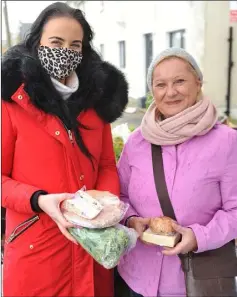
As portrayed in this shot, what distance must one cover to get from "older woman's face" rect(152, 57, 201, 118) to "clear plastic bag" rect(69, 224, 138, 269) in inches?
24.1

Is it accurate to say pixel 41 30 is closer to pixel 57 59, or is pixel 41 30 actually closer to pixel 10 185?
pixel 57 59

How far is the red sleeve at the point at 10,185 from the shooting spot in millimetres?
1615

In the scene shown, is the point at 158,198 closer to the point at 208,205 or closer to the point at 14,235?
the point at 208,205

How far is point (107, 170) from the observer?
6.31 feet

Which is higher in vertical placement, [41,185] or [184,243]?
[41,185]

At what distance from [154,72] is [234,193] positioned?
65cm

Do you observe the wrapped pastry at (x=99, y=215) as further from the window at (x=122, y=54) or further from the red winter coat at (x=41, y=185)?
the window at (x=122, y=54)

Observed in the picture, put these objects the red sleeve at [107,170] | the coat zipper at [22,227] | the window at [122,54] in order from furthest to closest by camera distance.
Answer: the window at [122,54], the red sleeve at [107,170], the coat zipper at [22,227]

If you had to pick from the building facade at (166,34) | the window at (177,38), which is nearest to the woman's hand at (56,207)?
the building facade at (166,34)

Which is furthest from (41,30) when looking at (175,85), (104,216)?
(104,216)

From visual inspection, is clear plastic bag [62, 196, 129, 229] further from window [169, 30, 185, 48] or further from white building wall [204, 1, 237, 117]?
window [169, 30, 185, 48]

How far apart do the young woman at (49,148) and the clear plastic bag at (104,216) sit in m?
0.05

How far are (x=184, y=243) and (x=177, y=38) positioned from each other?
11.0 metres

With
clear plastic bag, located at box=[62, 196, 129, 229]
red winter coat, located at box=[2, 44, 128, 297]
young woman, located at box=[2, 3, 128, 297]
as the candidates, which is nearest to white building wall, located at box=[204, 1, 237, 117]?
young woman, located at box=[2, 3, 128, 297]
